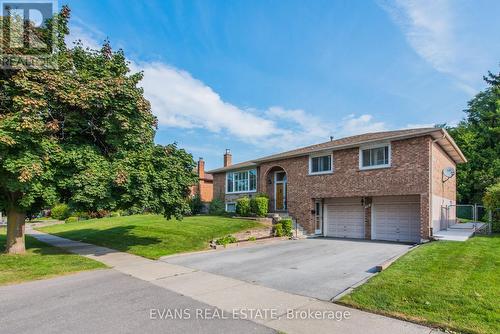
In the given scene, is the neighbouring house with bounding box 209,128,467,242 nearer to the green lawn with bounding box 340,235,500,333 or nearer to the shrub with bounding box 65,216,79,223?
the green lawn with bounding box 340,235,500,333

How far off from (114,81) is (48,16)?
3.47 metres

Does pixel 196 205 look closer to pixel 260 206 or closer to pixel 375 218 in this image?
pixel 260 206

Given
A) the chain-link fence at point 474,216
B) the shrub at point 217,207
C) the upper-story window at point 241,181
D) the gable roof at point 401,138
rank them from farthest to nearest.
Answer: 1. the shrub at point 217,207
2. the upper-story window at point 241,181
3. the gable roof at point 401,138
4. the chain-link fence at point 474,216

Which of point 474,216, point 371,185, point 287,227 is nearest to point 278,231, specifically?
point 287,227

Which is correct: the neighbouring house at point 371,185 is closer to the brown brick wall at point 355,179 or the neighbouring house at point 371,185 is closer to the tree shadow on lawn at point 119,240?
the brown brick wall at point 355,179

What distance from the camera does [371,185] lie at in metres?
16.6

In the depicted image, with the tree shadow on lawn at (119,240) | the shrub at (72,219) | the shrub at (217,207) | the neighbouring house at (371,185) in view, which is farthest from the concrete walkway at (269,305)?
the shrub at (72,219)

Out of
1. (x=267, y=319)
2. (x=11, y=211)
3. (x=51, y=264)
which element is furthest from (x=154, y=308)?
(x=11, y=211)

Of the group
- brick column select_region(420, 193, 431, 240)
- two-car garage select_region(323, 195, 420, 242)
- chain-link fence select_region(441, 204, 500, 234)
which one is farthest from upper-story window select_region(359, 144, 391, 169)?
chain-link fence select_region(441, 204, 500, 234)

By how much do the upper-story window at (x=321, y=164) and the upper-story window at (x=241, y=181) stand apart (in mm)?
6022

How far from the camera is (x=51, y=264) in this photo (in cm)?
1059

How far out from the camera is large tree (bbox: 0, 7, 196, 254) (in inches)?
389

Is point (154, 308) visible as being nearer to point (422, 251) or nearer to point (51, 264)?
point (51, 264)

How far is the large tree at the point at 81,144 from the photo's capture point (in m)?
9.89
